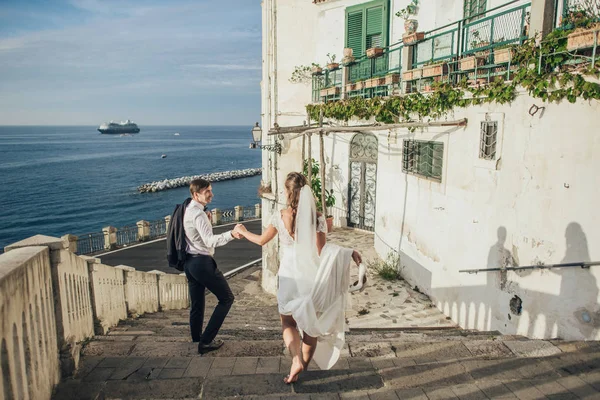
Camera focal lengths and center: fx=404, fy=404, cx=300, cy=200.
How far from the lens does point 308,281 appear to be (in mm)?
3807

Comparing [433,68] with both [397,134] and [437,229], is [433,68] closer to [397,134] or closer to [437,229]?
[397,134]

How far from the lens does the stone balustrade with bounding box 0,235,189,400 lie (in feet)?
8.65

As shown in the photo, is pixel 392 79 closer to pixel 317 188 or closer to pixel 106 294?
pixel 317 188

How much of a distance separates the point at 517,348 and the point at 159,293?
7.97 m

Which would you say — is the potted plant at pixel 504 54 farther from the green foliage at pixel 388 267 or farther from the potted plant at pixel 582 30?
the green foliage at pixel 388 267

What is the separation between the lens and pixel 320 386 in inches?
141

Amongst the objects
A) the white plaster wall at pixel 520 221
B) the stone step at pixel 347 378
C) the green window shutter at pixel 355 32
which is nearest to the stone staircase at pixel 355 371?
the stone step at pixel 347 378

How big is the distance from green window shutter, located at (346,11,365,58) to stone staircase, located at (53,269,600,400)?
1155 centimetres

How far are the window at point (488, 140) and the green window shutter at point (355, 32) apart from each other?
8.29 metres

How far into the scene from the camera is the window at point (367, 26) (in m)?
13.2

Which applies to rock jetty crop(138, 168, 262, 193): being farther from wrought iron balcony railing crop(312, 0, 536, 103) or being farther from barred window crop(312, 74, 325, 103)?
wrought iron balcony railing crop(312, 0, 536, 103)

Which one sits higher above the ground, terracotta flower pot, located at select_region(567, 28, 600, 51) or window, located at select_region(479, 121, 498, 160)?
terracotta flower pot, located at select_region(567, 28, 600, 51)

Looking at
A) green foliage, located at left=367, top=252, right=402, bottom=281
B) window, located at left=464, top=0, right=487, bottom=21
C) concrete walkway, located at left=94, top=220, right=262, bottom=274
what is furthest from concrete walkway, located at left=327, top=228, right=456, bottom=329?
concrete walkway, located at left=94, top=220, right=262, bottom=274

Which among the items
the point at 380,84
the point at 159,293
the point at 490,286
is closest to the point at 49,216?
the point at 159,293
